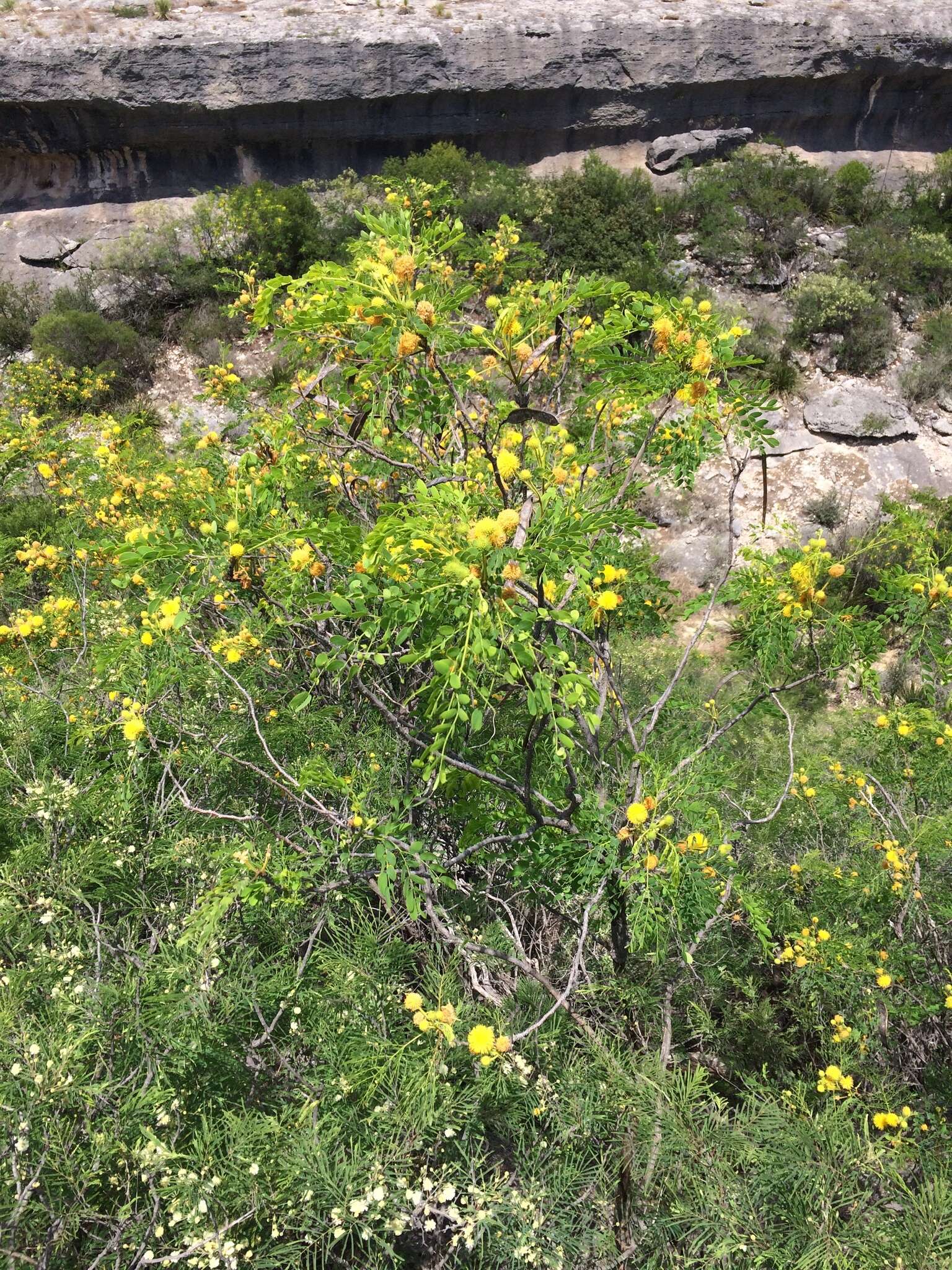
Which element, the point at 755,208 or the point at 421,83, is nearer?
the point at 755,208

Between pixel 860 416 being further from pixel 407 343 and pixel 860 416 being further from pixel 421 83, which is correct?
pixel 407 343

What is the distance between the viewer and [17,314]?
10383 mm

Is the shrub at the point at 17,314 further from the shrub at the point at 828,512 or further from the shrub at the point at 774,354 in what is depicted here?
the shrub at the point at 828,512

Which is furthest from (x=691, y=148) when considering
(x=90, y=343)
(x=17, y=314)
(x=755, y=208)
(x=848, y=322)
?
(x=17, y=314)

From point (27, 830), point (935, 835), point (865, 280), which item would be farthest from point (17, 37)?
point (935, 835)

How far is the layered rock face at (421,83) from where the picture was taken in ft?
35.6

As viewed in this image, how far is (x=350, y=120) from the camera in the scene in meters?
11.6

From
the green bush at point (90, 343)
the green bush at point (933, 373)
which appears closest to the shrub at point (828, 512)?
the green bush at point (933, 373)

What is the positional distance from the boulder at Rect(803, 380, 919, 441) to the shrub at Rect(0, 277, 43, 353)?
1116 centimetres

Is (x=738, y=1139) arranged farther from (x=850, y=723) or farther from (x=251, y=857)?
(x=850, y=723)

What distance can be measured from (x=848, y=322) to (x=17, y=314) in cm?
1209

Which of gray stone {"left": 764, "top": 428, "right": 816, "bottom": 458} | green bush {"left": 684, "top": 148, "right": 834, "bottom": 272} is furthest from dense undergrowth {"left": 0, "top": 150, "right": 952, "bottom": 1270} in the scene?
green bush {"left": 684, "top": 148, "right": 834, "bottom": 272}

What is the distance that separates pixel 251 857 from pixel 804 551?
5.94ft

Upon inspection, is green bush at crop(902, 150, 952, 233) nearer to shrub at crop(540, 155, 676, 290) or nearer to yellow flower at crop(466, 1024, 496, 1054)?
shrub at crop(540, 155, 676, 290)
